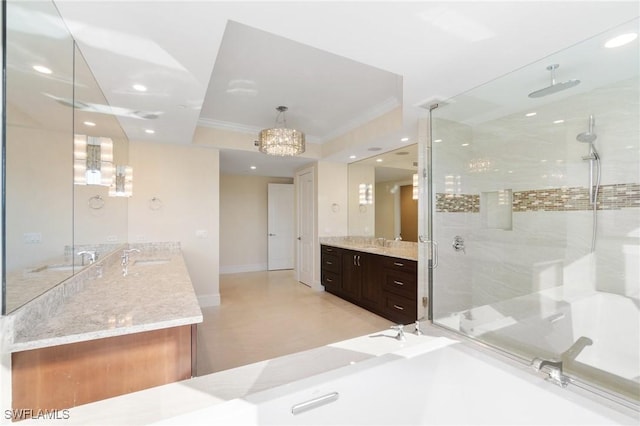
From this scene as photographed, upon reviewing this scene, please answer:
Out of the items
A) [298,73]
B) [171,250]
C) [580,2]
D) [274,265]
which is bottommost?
[274,265]

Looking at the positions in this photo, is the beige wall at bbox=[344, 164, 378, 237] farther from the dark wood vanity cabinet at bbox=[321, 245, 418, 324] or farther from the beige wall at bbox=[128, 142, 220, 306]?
the beige wall at bbox=[128, 142, 220, 306]

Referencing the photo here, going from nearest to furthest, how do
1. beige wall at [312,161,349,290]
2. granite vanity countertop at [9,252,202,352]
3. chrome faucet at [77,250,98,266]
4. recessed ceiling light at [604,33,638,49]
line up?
granite vanity countertop at [9,252,202,352] → recessed ceiling light at [604,33,638,49] → chrome faucet at [77,250,98,266] → beige wall at [312,161,349,290]

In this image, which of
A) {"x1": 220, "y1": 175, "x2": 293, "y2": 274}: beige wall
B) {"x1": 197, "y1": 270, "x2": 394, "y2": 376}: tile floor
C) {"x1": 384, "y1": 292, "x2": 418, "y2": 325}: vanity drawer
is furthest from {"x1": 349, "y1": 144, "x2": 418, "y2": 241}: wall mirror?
{"x1": 220, "y1": 175, "x2": 293, "y2": 274}: beige wall

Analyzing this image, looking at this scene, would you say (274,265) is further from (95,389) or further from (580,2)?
(580,2)

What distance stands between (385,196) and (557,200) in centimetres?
223

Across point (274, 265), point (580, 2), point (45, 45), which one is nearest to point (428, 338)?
point (580, 2)

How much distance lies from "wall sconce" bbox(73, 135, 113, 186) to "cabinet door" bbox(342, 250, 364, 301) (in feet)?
10.5

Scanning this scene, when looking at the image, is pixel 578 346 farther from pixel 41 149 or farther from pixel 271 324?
pixel 41 149

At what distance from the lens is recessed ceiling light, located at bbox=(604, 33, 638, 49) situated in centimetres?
165

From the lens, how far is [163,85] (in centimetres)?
221

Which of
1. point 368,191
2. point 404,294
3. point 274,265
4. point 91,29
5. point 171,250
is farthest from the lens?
point 274,265

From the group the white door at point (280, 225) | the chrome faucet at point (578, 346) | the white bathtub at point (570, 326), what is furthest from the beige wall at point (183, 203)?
the chrome faucet at point (578, 346)

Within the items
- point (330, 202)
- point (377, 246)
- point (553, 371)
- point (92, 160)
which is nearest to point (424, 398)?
point (553, 371)

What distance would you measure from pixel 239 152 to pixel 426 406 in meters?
4.01
